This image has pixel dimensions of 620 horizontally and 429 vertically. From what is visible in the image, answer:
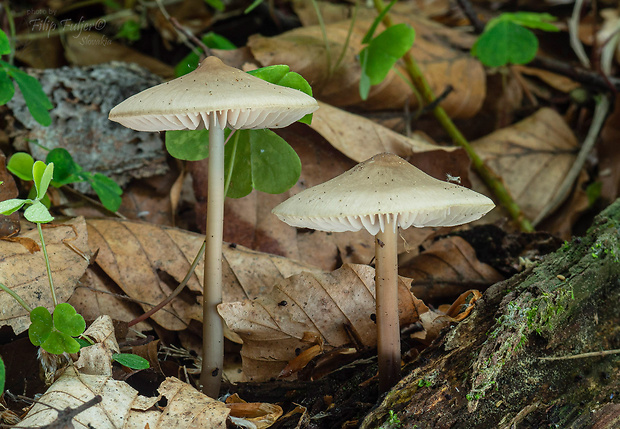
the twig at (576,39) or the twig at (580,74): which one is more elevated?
the twig at (576,39)

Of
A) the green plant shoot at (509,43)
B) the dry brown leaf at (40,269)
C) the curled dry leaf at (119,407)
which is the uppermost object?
the green plant shoot at (509,43)

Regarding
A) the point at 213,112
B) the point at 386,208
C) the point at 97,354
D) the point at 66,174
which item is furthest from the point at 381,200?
the point at 66,174

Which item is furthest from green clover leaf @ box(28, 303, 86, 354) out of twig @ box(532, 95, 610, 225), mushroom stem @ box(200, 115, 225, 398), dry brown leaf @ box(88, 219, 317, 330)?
twig @ box(532, 95, 610, 225)

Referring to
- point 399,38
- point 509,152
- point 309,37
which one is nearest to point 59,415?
point 399,38

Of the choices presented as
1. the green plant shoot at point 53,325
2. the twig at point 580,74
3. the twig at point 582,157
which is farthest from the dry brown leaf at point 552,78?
the green plant shoot at point 53,325

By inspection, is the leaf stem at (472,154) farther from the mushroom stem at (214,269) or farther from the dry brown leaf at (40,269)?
the dry brown leaf at (40,269)
